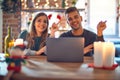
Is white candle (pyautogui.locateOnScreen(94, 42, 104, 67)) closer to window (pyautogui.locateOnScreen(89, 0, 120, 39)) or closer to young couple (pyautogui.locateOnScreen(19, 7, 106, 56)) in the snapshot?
young couple (pyautogui.locateOnScreen(19, 7, 106, 56))

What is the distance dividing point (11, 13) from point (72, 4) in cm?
134

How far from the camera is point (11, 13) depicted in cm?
536

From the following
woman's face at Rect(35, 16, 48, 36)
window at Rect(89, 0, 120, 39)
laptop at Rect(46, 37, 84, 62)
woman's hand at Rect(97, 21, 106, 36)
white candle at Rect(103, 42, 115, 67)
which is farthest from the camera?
window at Rect(89, 0, 120, 39)

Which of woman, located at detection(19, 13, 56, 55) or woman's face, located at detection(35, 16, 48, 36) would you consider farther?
woman's face, located at detection(35, 16, 48, 36)

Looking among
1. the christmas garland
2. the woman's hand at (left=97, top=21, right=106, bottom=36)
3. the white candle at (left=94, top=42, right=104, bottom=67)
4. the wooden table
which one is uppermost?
the christmas garland

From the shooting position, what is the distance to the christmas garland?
528 cm

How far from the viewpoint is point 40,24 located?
2.92m

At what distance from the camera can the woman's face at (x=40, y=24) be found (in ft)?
9.46

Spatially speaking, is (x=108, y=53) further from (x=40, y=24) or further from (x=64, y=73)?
(x=40, y=24)

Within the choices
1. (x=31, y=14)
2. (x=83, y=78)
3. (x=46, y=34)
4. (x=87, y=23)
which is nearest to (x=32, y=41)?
(x=46, y=34)

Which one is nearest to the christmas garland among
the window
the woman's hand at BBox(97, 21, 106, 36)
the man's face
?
the window

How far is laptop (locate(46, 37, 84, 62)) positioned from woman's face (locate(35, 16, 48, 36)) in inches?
35.6

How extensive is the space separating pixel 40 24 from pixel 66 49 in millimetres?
1047

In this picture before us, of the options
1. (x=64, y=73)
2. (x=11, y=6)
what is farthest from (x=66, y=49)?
(x=11, y=6)
